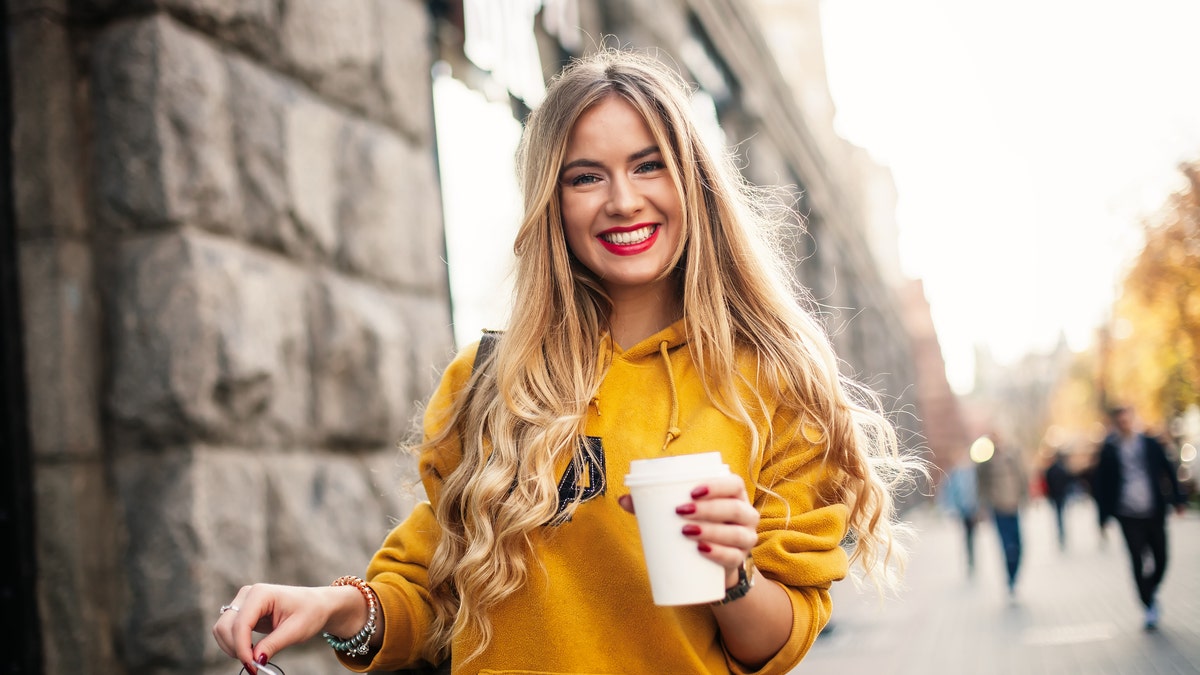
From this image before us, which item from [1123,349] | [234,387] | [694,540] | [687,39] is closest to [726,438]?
[694,540]

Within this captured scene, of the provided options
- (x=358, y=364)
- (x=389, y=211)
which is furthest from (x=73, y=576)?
(x=389, y=211)

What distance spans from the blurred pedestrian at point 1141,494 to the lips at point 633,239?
7.84m

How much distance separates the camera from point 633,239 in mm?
1987

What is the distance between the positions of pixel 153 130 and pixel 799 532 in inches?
83.6

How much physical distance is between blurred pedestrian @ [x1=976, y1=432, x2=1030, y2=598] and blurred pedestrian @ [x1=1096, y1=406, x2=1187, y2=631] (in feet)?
6.94

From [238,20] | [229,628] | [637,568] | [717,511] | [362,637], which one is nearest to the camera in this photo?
[717,511]

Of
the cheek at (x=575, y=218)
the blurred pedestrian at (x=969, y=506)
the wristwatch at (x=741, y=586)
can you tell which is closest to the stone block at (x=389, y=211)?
the cheek at (x=575, y=218)

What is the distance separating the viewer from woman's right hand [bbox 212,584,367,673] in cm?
163

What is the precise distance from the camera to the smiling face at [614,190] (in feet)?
6.50

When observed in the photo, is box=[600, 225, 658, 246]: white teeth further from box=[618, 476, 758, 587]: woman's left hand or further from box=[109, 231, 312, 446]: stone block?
box=[109, 231, 312, 446]: stone block

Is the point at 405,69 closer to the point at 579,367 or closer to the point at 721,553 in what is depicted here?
the point at 579,367

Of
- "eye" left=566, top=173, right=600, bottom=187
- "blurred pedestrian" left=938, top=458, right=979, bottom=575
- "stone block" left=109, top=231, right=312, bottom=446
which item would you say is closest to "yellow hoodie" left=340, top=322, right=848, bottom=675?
"eye" left=566, top=173, right=600, bottom=187

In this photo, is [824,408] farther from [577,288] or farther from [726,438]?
[577,288]

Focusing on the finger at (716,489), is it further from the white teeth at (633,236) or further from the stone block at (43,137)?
the stone block at (43,137)
